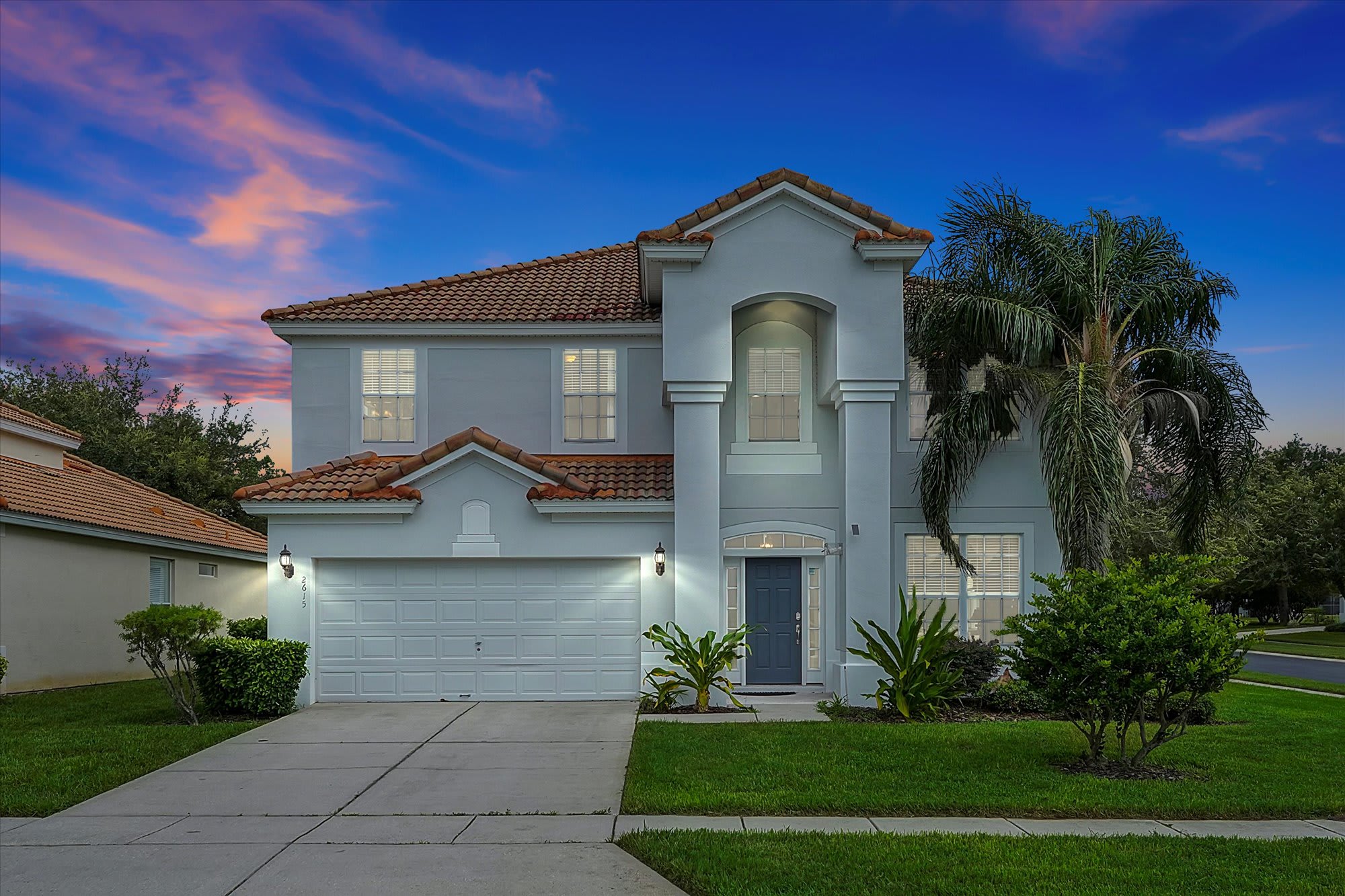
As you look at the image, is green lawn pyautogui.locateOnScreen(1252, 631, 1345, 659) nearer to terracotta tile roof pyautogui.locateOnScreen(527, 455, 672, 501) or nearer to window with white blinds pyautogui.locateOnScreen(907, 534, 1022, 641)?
window with white blinds pyautogui.locateOnScreen(907, 534, 1022, 641)

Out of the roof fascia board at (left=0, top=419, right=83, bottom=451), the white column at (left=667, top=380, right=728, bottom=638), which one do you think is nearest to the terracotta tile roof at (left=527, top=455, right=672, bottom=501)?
the white column at (left=667, top=380, right=728, bottom=638)

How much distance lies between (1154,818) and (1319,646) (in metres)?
34.7

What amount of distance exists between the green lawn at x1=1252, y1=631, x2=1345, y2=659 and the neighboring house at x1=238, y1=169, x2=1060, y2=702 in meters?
20.1

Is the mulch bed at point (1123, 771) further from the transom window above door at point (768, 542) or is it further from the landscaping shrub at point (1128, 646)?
the transom window above door at point (768, 542)

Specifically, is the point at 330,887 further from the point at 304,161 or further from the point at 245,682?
the point at 304,161

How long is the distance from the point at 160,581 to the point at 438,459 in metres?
11.4

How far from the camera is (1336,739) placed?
1234cm

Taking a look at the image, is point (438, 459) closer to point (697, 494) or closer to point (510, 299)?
point (510, 299)

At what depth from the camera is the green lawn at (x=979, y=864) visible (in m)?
6.59

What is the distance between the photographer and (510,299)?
18.1 metres

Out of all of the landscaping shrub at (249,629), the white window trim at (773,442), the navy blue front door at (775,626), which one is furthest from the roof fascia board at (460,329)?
the landscaping shrub at (249,629)

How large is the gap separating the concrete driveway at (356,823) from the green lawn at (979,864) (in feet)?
1.37

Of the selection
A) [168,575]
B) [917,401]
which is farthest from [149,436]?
[917,401]

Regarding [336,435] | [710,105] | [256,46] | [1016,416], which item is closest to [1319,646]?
[1016,416]
